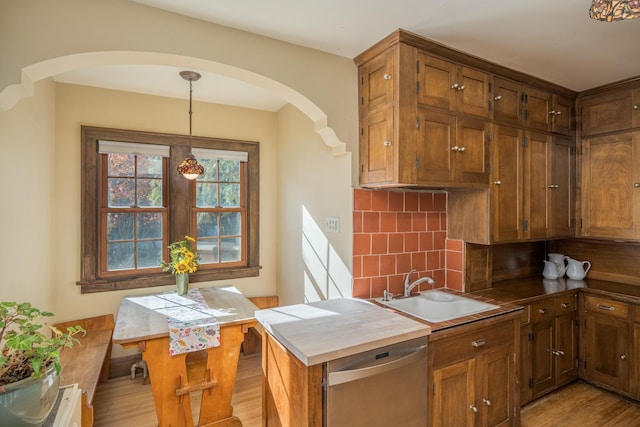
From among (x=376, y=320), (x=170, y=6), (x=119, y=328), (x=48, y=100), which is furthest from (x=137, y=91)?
(x=376, y=320)

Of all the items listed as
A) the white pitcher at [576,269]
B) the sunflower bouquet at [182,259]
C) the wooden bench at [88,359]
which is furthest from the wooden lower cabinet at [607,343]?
the wooden bench at [88,359]

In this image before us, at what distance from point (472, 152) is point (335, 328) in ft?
4.89

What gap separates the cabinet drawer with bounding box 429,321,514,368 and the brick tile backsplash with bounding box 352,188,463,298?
20.0 inches

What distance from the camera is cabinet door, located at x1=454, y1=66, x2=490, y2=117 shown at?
7.05ft

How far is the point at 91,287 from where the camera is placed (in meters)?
2.91

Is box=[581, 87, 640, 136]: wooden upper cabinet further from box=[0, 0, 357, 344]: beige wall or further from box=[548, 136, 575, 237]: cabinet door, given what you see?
box=[0, 0, 357, 344]: beige wall

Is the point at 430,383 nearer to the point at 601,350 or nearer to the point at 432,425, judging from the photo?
the point at 432,425

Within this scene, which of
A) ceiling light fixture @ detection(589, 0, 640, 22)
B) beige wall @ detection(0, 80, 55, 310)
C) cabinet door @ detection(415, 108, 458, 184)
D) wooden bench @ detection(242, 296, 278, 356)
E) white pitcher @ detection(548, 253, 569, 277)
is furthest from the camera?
wooden bench @ detection(242, 296, 278, 356)

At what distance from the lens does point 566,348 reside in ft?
8.71

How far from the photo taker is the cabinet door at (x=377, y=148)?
1973 millimetres

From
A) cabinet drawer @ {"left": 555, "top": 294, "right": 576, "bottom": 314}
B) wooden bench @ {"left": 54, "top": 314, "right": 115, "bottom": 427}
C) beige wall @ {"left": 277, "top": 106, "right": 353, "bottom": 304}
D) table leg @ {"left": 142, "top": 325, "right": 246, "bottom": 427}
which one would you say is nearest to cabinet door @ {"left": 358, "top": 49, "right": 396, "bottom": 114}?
beige wall @ {"left": 277, "top": 106, "right": 353, "bottom": 304}

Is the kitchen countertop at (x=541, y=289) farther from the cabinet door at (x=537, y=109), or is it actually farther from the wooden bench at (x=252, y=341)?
the wooden bench at (x=252, y=341)

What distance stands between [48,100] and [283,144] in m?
2.02

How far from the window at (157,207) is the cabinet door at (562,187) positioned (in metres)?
2.82
